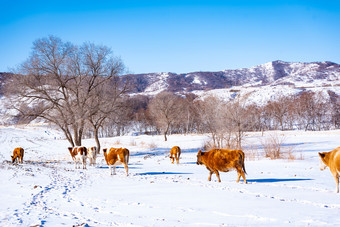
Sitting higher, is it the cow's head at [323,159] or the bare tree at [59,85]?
the bare tree at [59,85]

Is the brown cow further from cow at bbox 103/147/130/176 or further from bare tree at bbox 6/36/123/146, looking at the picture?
bare tree at bbox 6/36/123/146

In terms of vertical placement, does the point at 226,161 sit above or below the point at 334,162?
below

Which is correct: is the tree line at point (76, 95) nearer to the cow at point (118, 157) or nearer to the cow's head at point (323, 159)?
the cow at point (118, 157)

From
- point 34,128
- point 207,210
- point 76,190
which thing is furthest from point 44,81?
point 34,128

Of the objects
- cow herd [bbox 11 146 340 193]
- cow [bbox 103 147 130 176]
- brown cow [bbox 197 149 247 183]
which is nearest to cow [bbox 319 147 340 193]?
cow herd [bbox 11 146 340 193]

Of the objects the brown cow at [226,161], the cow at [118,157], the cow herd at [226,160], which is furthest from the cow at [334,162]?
the cow at [118,157]

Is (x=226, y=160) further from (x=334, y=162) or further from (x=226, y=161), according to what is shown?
(x=334, y=162)

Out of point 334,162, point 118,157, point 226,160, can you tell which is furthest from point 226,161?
point 118,157

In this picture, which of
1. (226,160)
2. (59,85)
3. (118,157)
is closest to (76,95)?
(59,85)

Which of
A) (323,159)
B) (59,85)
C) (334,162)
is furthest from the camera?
(59,85)

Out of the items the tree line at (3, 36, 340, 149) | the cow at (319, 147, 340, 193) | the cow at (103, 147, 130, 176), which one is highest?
the tree line at (3, 36, 340, 149)

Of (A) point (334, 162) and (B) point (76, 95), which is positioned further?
(B) point (76, 95)

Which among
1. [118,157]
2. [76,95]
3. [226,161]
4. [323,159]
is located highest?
[76,95]

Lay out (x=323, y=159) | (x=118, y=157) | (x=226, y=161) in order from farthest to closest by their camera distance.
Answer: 1. (x=118, y=157)
2. (x=226, y=161)
3. (x=323, y=159)
